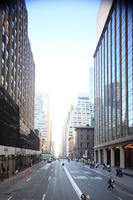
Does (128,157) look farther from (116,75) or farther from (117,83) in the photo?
(116,75)

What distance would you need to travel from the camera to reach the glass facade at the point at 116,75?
55.5 metres

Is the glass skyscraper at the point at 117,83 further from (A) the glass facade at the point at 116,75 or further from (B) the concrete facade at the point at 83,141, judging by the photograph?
(B) the concrete facade at the point at 83,141

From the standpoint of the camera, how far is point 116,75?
217 feet

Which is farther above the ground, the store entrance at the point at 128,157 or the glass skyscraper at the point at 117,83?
Answer: the glass skyscraper at the point at 117,83

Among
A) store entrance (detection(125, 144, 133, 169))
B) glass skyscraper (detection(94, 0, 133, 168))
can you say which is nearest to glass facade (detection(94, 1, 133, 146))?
glass skyscraper (detection(94, 0, 133, 168))

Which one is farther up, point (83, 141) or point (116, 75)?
point (116, 75)

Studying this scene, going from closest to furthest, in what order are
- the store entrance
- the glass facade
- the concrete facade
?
the glass facade < the store entrance < the concrete facade

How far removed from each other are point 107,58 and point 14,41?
28.7 metres

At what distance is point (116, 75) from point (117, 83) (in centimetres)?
223

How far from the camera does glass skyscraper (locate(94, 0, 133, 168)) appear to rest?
5550cm

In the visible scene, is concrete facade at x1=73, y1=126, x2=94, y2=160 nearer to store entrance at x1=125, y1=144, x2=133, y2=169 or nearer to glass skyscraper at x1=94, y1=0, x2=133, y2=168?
glass skyscraper at x1=94, y1=0, x2=133, y2=168

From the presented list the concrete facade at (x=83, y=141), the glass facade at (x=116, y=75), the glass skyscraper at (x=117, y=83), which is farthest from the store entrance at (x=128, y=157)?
the concrete facade at (x=83, y=141)

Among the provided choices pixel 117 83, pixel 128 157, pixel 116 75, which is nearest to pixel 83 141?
pixel 128 157

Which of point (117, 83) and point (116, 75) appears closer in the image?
point (117, 83)
